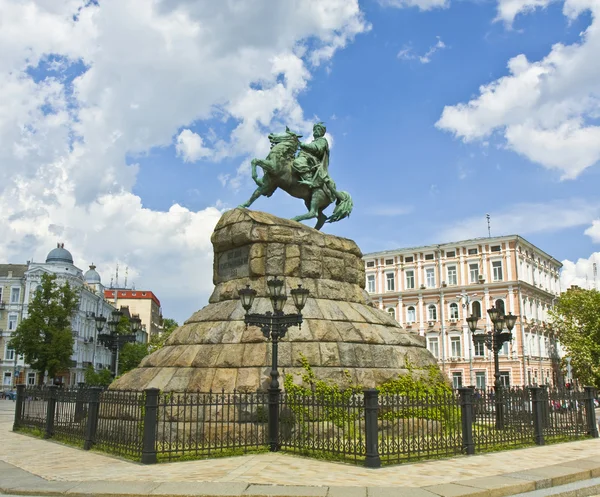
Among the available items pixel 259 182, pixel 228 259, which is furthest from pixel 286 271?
pixel 259 182

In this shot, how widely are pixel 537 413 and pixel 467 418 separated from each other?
293 centimetres

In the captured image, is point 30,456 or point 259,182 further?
point 259,182

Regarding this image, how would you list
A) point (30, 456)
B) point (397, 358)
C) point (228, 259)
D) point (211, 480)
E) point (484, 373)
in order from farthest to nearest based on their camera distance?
point (484, 373), point (228, 259), point (397, 358), point (30, 456), point (211, 480)

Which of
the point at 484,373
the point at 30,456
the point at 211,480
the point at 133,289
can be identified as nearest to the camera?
the point at 211,480

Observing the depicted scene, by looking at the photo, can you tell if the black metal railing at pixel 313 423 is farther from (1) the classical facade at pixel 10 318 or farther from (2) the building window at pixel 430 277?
(1) the classical facade at pixel 10 318

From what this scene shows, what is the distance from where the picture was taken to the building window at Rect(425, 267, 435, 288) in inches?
2490

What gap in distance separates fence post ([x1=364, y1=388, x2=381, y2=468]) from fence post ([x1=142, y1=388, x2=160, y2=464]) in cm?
371

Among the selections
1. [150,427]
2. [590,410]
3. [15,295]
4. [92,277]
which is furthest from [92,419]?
[92,277]

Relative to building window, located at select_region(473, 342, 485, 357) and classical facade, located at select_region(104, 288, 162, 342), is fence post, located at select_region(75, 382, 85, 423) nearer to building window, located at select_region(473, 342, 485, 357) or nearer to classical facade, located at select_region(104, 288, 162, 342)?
building window, located at select_region(473, 342, 485, 357)

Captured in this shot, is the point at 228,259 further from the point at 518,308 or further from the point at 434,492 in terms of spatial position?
the point at 518,308

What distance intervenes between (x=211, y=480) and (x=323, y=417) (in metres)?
3.43

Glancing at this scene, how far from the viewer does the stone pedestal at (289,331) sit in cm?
1384

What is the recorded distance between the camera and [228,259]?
17047mm

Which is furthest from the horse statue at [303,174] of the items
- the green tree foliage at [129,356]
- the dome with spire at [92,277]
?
the dome with spire at [92,277]
